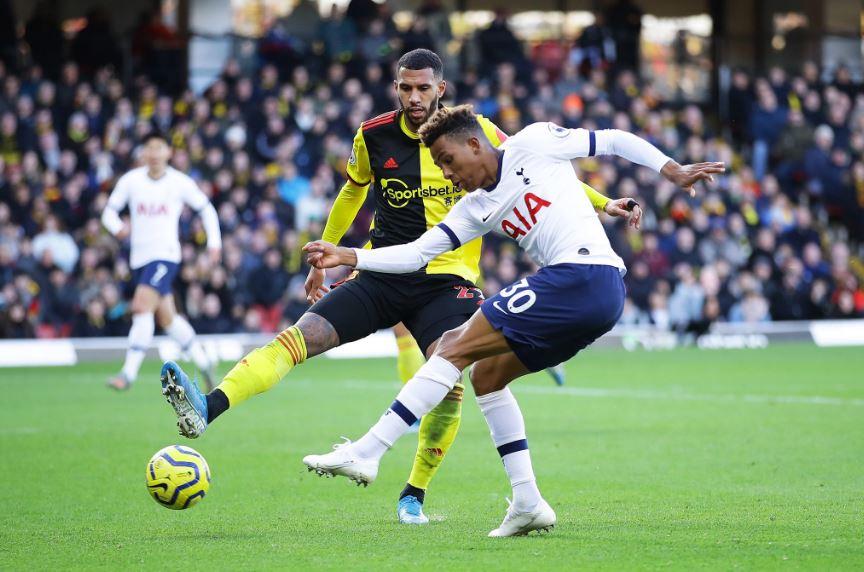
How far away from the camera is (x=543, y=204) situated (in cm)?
689

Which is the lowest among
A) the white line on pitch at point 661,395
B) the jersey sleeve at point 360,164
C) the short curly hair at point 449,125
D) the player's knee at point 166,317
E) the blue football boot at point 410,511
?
the white line on pitch at point 661,395

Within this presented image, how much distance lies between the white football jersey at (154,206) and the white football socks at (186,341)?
2.53 ft

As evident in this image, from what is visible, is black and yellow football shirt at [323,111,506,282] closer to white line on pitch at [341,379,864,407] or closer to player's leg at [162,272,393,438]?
player's leg at [162,272,393,438]

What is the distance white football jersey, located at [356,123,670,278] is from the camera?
689 centimetres

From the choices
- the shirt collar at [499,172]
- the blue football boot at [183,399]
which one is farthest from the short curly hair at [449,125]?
the blue football boot at [183,399]

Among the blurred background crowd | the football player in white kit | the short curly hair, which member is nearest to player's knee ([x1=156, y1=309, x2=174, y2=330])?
the blurred background crowd

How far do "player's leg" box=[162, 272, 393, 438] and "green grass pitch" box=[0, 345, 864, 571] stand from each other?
636 millimetres

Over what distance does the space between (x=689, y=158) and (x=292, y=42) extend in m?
7.82

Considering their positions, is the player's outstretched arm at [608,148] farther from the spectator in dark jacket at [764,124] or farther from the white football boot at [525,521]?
the spectator in dark jacket at [764,124]

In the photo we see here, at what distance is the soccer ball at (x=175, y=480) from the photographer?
7105 millimetres

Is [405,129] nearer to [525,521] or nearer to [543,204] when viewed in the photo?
[543,204]

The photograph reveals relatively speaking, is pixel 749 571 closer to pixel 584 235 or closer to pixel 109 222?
pixel 584 235

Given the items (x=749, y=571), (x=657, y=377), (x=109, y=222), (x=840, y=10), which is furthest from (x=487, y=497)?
(x=840, y=10)

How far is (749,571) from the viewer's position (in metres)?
5.82
